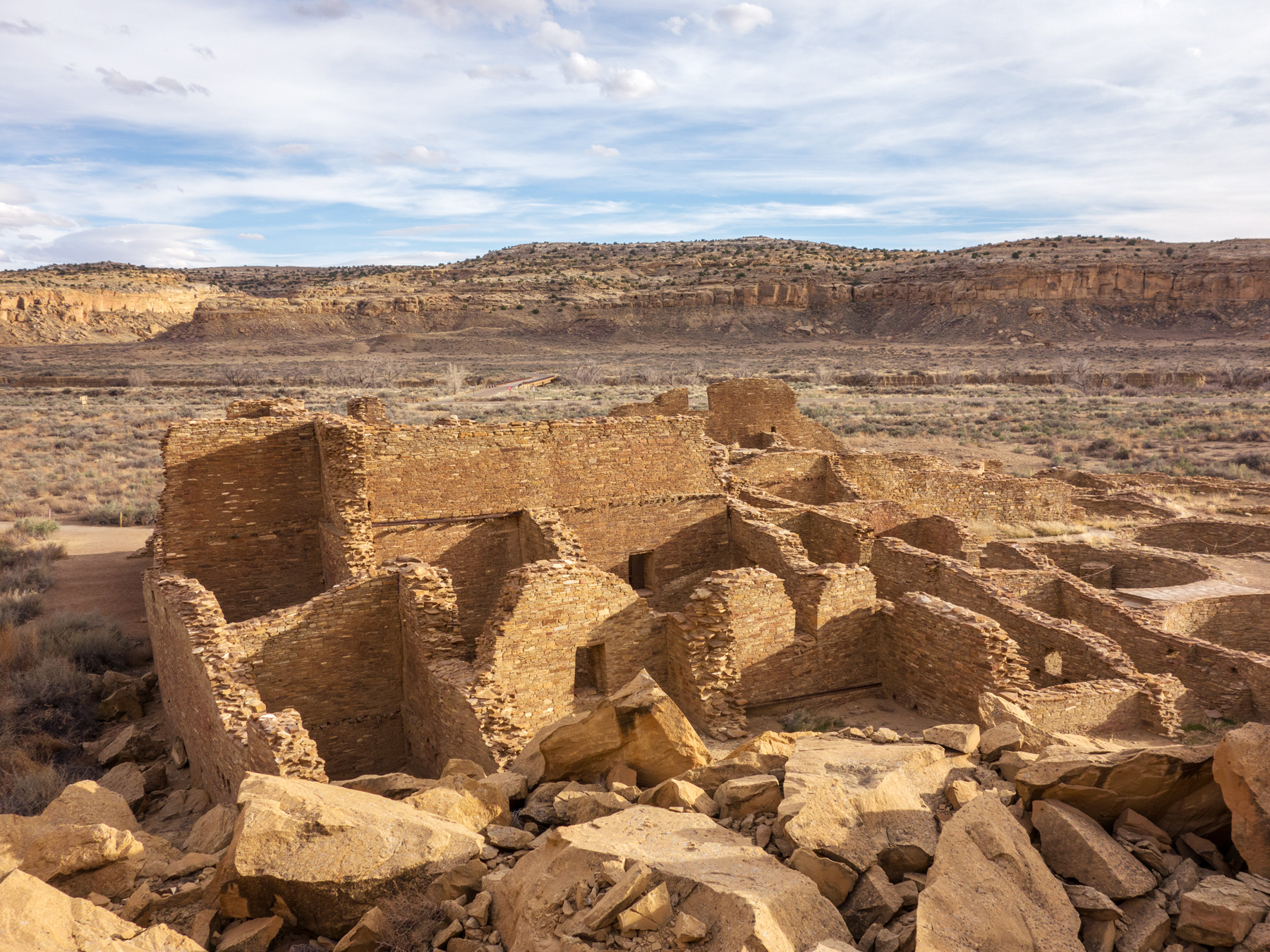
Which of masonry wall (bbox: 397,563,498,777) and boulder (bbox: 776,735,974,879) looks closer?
boulder (bbox: 776,735,974,879)

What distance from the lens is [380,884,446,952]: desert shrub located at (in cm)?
430

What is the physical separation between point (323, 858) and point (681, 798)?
222cm

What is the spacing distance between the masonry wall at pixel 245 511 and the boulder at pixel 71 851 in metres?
7.27

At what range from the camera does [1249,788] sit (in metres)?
4.34

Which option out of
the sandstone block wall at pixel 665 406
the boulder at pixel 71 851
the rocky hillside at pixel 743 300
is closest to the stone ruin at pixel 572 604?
the boulder at pixel 71 851

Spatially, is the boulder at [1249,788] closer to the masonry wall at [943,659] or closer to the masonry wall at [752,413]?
the masonry wall at [943,659]

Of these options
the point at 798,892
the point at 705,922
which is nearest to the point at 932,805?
the point at 798,892

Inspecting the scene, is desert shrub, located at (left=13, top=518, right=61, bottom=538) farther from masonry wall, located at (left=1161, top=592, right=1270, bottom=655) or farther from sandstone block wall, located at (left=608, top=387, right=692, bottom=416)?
masonry wall, located at (left=1161, top=592, right=1270, bottom=655)

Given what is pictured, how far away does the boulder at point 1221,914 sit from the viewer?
3.87m

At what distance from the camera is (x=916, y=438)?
3381 cm

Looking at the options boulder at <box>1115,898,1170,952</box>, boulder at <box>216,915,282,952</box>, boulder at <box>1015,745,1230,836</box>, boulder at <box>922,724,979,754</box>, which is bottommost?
boulder at <box>216,915,282,952</box>

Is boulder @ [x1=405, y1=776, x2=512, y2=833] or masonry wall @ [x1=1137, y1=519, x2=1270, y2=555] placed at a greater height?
boulder @ [x1=405, y1=776, x2=512, y2=833]

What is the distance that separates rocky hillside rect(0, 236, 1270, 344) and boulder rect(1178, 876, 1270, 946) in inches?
3181

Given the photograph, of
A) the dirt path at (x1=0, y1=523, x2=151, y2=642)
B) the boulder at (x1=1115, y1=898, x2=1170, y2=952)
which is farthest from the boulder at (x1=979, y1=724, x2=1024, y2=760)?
the dirt path at (x1=0, y1=523, x2=151, y2=642)
